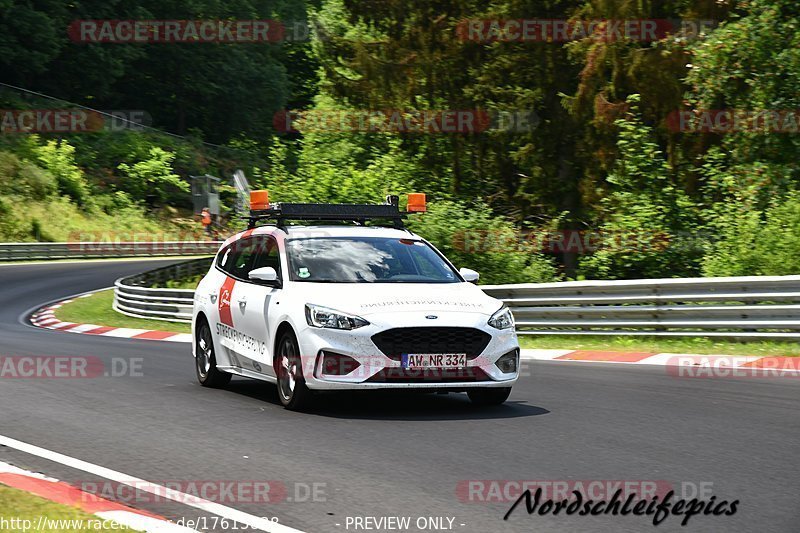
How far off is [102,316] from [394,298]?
20.5 meters

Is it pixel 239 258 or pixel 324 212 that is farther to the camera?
pixel 239 258

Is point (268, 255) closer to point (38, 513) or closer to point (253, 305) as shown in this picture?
point (253, 305)

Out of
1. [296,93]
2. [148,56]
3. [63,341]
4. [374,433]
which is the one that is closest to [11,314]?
[63,341]

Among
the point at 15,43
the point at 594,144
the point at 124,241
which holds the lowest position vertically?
the point at 124,241

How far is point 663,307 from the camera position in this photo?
1725 cm

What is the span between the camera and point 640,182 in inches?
1046

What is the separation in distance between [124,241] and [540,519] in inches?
2152

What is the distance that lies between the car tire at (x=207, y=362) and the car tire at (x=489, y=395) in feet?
9.91

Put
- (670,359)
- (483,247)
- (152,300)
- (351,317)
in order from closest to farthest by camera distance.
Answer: (351,317)
(670,359)
(483,247)
(152,300)

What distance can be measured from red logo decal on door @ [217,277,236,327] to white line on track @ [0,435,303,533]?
347 cm

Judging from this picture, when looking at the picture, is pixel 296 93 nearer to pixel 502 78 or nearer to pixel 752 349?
pixel 502 78

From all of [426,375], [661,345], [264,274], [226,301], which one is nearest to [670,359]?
[661,345]

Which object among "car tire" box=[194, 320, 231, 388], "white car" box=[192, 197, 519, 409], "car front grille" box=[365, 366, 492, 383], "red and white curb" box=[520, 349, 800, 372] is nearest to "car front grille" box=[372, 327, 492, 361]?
"white car" box=[192, 197, 519, 409]

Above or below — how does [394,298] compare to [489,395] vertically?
above
